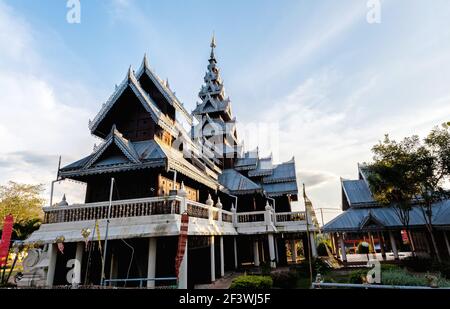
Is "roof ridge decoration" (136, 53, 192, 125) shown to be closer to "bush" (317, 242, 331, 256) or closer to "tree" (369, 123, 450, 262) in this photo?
"tree" (369, 123, 450, 262)

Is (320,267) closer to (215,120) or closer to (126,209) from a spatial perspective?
(126,209)

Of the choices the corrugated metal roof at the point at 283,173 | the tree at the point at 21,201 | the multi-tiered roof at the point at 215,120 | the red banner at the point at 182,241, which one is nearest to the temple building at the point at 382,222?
the corrugated metal roof at the point at 283,173

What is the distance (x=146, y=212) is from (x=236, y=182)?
11456 millimetres

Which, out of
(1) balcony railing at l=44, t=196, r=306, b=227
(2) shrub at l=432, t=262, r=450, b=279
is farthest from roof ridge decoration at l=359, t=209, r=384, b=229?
(1) balcony railing at l=44, t=196, r=306, b=227

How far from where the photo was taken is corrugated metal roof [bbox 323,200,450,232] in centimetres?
1784

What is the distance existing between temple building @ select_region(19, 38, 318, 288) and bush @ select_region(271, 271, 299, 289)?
2569mm

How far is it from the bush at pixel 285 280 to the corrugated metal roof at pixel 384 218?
8.06m

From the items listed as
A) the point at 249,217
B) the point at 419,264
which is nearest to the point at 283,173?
the point at 249,217

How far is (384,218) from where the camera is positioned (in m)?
19.1

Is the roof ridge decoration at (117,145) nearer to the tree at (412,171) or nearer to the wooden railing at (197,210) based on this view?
the wooden railing at (197,210)

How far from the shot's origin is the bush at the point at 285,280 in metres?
11.4

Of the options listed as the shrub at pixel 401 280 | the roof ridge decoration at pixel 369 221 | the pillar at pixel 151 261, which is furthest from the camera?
the roof ridge decoration at pixel 369 221
